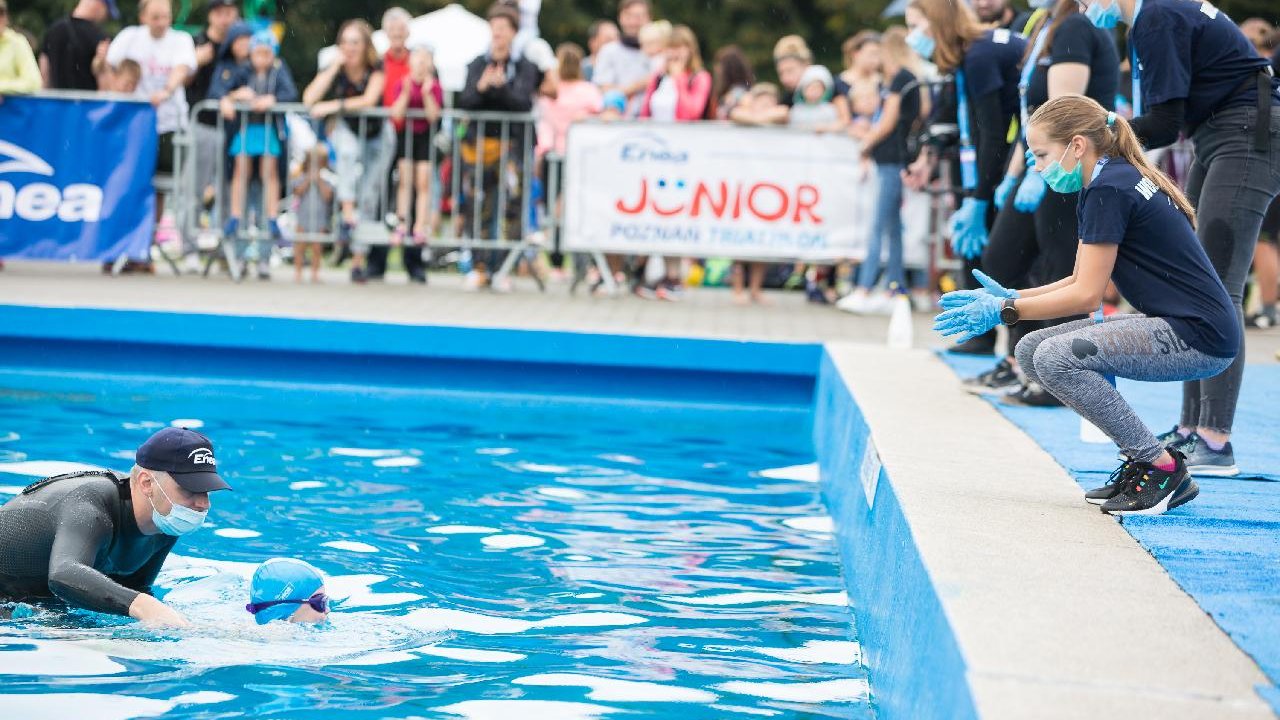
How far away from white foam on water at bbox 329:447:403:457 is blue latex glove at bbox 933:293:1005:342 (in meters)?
3.94

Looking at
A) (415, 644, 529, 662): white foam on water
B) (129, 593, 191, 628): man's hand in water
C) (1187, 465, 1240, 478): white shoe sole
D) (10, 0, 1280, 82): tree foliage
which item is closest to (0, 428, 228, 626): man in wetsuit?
(129, 593, 191, 628): man's hand in water

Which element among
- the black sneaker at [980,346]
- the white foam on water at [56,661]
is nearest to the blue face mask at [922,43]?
the black sneaker at [980,346]

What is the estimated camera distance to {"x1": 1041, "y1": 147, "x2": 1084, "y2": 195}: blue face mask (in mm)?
5066

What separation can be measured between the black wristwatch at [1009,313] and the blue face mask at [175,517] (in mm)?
2562

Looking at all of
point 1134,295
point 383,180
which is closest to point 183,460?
point 1134,295

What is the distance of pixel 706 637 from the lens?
5.15 m

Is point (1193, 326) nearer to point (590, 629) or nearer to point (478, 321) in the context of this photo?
point (590, 629)

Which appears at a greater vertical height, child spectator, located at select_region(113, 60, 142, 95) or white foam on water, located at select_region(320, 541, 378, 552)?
child spectator, located at select_region(113, 60, 142, 95)

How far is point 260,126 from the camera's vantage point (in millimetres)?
12680

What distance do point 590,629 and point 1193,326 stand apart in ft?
7.17

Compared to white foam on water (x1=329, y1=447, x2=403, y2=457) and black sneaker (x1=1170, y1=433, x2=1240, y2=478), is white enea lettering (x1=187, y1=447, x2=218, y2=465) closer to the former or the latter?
white foam on water (x1=329, y1=447, x2=403, y2=457)

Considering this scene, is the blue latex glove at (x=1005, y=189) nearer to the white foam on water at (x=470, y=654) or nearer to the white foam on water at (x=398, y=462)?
the white foam on water at (x=398, y=462)

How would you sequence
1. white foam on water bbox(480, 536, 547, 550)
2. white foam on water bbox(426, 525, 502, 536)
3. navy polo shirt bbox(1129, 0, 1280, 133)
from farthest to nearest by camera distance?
white foam on water bbox(426, 525, 502, 536) < white foam on water bbox(480, 536, 547, 550) < navy polo shirt bbox(1129, 0, 1280, 133)

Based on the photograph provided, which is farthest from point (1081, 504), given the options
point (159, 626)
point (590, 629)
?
point (159, 626)
